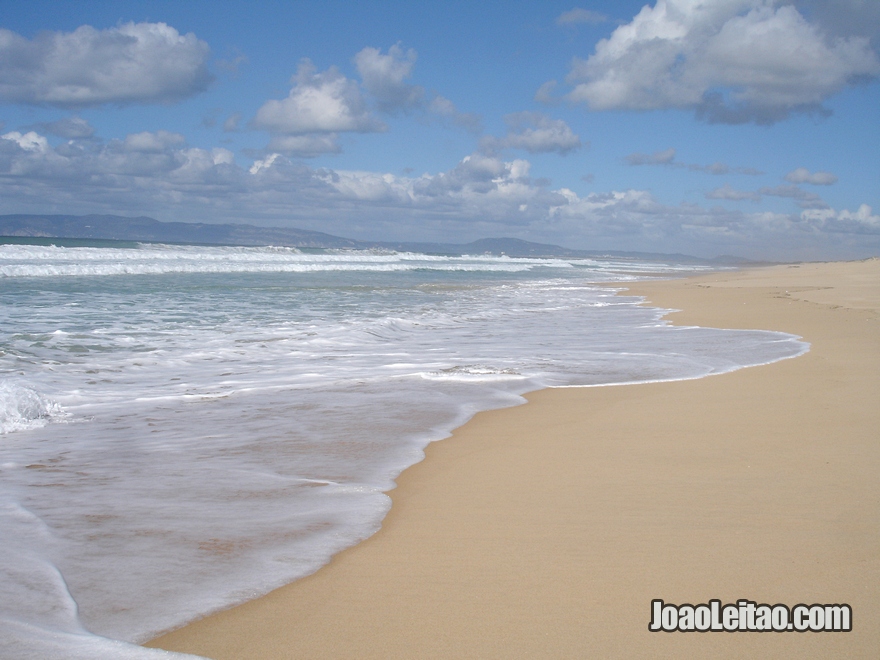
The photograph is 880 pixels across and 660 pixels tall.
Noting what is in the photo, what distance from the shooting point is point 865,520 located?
267 cm

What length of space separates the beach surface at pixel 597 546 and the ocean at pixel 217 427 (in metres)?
0.21

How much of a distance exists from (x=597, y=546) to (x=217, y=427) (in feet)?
9.50

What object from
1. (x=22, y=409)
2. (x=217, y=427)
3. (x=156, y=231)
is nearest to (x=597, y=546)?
(x=217, y=427)

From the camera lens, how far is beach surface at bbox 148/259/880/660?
1898 millimetres

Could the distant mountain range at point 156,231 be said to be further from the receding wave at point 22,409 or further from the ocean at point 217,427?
the receding wave at point 22,409

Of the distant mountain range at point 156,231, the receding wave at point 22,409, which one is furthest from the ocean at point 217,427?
the distant mountain range at point 156,231

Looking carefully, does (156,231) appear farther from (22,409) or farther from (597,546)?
(597,546)

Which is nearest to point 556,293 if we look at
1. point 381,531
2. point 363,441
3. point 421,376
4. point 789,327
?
point 789,327

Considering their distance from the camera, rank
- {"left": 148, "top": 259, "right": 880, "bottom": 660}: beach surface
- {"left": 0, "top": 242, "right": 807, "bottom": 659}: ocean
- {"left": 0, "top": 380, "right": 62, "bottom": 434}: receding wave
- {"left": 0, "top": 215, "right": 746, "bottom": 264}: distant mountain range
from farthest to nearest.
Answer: {"left": 0, "top": 215, "right": 746, "bottom": 264}: distant mountain range
{"left": 0, "top": 380, "right": 62, "bottom": 434}: receding wave
{"left": 0, "top": 242, "right": 807, "bottom": 659}: ocean
{"left": 148, "top": 259, "right": 880, "bottom": 660}: beach surface

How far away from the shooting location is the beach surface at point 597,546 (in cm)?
190

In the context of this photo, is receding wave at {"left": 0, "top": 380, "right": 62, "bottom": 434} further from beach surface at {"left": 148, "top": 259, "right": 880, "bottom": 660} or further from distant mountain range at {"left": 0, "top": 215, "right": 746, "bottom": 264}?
distant mountain range at {"left": 0, "top": 215, "right": 746, "bottom": 264}

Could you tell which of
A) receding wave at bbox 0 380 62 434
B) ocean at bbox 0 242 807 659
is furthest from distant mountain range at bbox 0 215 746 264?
receding wave at bbox 0 380 62 434

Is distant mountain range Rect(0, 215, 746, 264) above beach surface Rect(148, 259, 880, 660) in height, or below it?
above

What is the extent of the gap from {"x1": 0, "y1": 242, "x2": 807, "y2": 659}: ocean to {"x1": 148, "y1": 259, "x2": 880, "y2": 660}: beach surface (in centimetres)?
21
